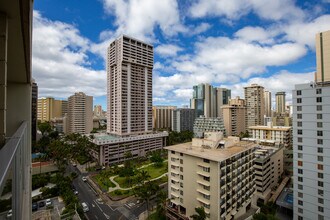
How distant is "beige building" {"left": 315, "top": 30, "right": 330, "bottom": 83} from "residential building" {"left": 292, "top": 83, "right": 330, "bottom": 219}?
4.83 meters

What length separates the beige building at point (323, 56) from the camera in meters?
19.9

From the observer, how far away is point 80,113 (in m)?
58.8

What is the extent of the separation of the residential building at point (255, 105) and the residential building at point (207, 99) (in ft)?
67.0

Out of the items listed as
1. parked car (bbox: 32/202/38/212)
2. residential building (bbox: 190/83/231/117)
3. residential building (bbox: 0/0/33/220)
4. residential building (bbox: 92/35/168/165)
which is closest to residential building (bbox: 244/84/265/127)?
residential building (bbox: 190/83/231/117)

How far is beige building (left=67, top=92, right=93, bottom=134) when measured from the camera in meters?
57.7

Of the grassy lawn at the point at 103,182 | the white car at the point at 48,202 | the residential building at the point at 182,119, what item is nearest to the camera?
the white car at the point at 48,202

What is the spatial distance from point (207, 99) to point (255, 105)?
2368cm

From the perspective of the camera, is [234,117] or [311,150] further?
[234,117]

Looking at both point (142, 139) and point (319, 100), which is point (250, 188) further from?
point (142, 139)

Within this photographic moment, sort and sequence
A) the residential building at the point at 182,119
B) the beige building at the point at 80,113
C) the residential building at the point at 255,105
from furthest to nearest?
the residential building at the point at 182,119, the residential building at the point at 255,105, the beige building at the point at 80,113

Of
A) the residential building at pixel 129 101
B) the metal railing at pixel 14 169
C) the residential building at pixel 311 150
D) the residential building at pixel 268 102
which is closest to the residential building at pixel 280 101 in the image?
the residential building at pixel 268 102

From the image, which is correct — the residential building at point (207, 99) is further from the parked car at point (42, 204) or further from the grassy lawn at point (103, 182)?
the parked car at point (42, 204)

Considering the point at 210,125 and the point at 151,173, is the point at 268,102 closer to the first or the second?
the point at 210,125

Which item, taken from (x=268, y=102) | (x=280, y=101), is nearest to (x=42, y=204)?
(x=268, y=102)
